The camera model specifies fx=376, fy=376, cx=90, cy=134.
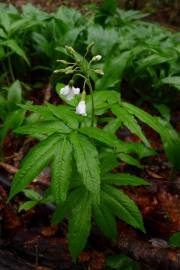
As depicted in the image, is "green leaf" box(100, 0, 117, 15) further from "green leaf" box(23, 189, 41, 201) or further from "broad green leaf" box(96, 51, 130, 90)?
"green leaf" box(23, 189, 41, 201)

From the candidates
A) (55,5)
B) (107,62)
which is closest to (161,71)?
(107,62)

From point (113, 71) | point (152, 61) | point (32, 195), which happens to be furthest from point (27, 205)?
point (152, 61)

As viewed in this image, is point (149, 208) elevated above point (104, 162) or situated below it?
below

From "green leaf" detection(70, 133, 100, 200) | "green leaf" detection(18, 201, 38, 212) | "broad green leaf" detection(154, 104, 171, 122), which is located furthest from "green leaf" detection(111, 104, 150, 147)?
"broad green leaf" detection(154, 104, 171, 122)

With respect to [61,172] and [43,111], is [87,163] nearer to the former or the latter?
[61,172]

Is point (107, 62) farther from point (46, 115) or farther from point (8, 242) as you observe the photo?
point (8, 242)

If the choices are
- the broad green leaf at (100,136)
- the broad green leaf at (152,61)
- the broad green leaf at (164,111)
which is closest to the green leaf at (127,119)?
the broad green leaf at (100,136)
